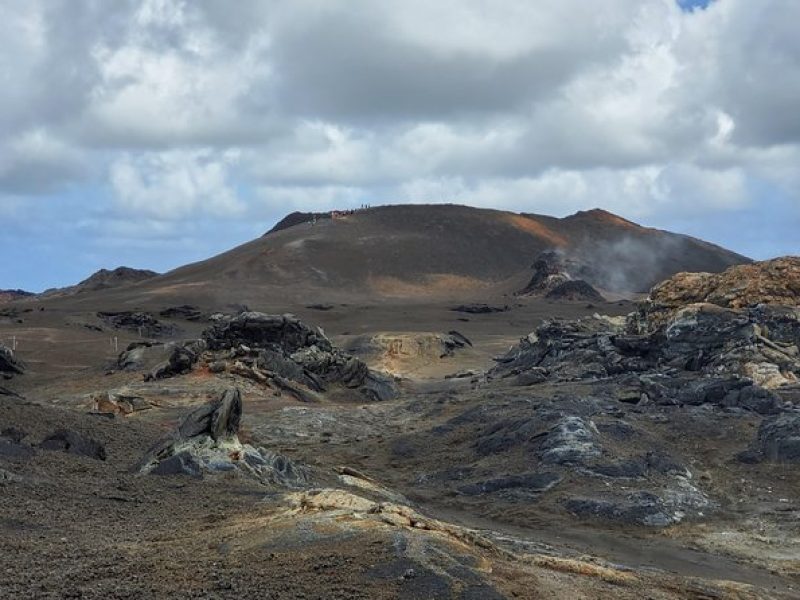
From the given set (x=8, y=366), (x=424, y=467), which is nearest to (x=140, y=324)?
(x=8, y=366)

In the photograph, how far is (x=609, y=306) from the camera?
8369 cm

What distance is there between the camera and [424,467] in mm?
20188

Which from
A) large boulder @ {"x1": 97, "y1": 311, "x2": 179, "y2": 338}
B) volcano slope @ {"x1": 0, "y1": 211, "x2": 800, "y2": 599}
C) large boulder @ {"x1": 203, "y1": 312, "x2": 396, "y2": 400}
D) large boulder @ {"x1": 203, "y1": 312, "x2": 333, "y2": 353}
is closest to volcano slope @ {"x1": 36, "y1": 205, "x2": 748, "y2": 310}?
large boulder @ {"x1": 97, "y1": 311, "x2": 179, "y2": 338}

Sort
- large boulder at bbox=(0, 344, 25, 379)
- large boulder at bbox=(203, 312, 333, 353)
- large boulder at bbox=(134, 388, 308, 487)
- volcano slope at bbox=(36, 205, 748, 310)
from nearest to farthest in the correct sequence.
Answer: large boulder at bbox=(134, 388, 308, 487) < large boulder at bbox=(203, 312, 333, 353) < large boulder at bbox=(0, 344, 25, 379) < volcano slope at bbox=(36, 205, 748, 310)

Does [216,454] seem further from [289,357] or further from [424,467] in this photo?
[289,357]

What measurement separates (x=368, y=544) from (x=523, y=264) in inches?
4130

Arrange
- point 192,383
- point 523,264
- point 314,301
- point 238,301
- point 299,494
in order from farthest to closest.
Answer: point 523,264, point 314,301, point 238,301, point 192,383, point 299,494

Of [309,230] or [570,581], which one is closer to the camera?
[570,581]

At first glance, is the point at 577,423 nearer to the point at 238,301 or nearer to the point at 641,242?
the point at 238,301

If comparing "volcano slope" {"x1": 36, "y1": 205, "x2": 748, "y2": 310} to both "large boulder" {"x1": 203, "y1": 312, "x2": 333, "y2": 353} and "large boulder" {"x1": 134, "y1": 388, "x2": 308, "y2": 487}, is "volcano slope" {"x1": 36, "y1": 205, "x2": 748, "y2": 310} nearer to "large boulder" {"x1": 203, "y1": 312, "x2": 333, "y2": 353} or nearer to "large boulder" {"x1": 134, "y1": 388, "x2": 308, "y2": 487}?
"large boulder" {"x1": 203, "y1": 312, "x2": 333, "y2": 353}

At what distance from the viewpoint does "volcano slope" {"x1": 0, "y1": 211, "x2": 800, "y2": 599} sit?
30.4ft

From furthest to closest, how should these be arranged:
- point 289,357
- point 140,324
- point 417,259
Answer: point 417,259, point 140,324, point 289,357

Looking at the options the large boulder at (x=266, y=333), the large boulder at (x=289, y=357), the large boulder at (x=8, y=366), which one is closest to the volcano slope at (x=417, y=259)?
the large boulder at (x=8, y=366)

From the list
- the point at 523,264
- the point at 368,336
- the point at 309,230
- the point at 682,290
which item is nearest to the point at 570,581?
the point at 682,290
